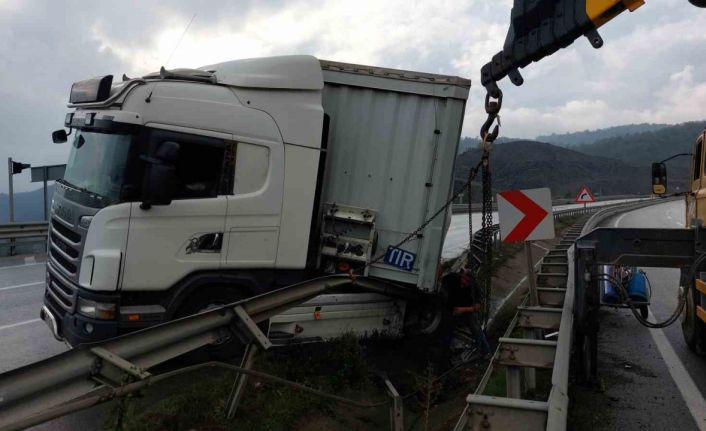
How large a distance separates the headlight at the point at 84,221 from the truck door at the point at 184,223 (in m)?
0.37

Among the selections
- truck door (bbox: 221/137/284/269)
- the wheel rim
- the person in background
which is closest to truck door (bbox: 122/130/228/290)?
truck door (bbox: 221/137/284/269)

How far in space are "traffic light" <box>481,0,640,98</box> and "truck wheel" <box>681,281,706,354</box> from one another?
11.6ft

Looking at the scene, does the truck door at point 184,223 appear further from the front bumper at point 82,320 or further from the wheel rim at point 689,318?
the wheel rim at point 689,318

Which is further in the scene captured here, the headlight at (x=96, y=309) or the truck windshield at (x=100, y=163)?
the truck windshield at (x=100, y=163)

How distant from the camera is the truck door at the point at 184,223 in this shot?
5246 millimetres

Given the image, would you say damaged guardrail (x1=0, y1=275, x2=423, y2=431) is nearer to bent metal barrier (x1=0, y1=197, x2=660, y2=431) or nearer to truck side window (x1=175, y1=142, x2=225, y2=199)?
bent metal barrier (x1=0, y1=197, x2=660, y2=431)

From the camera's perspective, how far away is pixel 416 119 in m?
6.65

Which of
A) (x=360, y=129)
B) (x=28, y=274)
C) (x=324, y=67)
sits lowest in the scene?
(x=28, y=274)

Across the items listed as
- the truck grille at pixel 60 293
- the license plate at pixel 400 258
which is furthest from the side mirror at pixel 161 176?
the license plate at pixel 400 258

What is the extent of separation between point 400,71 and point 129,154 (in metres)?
3.19

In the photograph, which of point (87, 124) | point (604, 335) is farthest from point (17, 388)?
point (604, 335)

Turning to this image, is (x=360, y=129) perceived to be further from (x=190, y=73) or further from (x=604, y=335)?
(x=604, y=335)

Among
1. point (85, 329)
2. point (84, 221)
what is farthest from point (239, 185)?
point (85, 329)

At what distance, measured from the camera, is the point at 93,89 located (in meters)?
5.54
